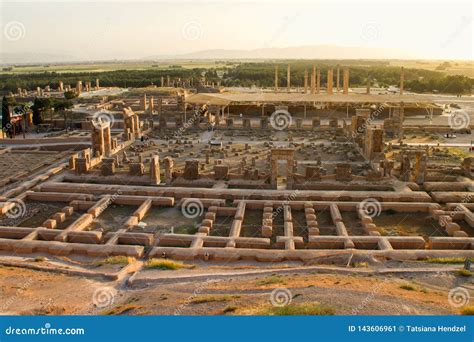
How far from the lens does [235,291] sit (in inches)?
389

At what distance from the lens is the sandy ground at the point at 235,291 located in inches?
342

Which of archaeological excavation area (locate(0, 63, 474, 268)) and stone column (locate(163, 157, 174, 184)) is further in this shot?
stone column (locate(163, 157, 174, 184))

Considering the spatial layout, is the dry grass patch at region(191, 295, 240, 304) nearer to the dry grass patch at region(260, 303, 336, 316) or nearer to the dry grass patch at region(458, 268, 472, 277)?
the dry grass patch at region(260, 303, 336, 316)

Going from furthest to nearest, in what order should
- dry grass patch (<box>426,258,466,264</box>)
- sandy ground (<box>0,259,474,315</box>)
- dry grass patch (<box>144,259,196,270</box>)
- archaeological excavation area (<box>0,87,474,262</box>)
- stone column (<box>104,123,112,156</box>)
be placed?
stone column (<box>104,123,112,156</box>)
archaeological excavation area (<box>0,87,474,262</box>)
dry grass patch (<box>426,258,466,264</box>)
dry grass patch (<box>144,259,196,270</box>)
sandy ground (<box>0,259,474,315</box>)

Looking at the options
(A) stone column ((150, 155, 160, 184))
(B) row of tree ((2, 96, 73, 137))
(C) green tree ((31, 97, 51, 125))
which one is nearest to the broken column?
(A) stone column ((150, 155, 160, 184))

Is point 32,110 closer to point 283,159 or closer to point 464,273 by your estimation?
point 283,159

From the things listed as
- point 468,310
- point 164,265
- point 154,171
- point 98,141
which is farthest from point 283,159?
point 468,310

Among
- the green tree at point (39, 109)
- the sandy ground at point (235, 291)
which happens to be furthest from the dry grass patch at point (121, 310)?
the green tree at point (39, 109)

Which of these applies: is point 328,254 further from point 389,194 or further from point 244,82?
point 244,82

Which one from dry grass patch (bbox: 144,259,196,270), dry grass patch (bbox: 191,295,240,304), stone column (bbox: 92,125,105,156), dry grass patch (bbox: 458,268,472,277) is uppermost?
stone column (bbox: 92,125,105,156)

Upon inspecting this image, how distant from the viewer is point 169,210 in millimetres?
17062

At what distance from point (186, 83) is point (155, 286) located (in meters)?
60.3

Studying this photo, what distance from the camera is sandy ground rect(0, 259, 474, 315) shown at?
28.5ft

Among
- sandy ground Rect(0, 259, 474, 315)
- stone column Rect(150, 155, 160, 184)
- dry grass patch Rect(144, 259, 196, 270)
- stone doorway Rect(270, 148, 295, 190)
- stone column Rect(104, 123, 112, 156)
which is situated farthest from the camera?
stone column Rect(104, 123, 112, 156)
